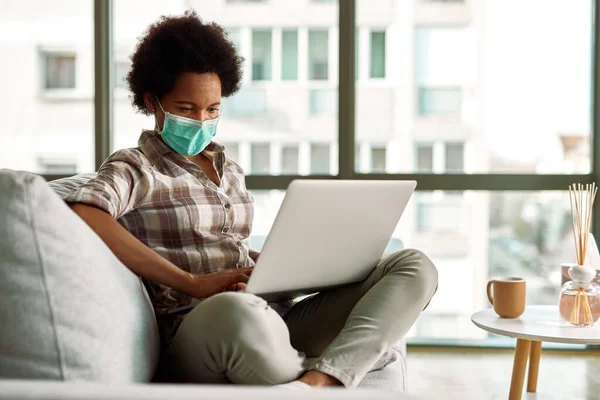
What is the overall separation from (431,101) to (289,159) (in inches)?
27.3

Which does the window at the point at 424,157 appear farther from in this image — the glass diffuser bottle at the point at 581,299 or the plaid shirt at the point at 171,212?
the plaid shirt at the point at 171,212

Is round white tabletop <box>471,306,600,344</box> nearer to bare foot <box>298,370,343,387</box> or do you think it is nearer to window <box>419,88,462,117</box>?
bare foot <box>298,370,343,387</box>

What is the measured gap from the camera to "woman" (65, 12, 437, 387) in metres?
1.25

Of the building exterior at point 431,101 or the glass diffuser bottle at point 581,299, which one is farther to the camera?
the building exterior at point 431,101

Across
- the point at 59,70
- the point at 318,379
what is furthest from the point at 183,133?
the point at 59,70

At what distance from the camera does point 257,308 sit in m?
1.25

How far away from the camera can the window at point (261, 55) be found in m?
3.24

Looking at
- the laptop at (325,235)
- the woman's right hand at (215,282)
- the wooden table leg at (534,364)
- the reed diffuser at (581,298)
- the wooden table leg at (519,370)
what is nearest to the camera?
the laptop at (325,235)

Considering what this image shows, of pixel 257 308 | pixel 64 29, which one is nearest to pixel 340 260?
pixel 257 308

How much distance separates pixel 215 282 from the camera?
1.50 m

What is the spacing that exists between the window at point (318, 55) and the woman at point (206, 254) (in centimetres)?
131

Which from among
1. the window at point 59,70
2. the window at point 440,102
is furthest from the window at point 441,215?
the window at point 59,70

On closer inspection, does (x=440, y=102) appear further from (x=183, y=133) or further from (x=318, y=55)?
(x=183, y=133)

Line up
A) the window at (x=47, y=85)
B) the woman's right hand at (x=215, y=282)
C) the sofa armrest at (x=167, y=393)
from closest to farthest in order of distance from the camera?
the sofa armrest at (x=167, y=393), the woman's right hand at (x=215, y=282), the window at (x=47, y=85)
